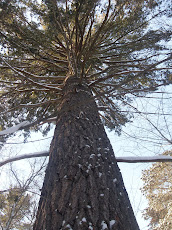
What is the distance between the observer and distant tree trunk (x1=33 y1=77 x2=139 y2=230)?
4.17ft

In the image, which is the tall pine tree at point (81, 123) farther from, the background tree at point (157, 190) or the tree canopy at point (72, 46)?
the background tree at point (157, 190)

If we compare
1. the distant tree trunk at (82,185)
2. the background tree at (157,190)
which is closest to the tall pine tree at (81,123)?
the distant tree trunk at (82,185)

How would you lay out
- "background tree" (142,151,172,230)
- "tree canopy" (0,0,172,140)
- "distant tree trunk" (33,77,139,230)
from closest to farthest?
"distant tree trunk" (33,77,139,230) < "tree canopy" (0,0,172,140) < "background tree" (142,151,172,230)

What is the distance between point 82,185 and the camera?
150 cm

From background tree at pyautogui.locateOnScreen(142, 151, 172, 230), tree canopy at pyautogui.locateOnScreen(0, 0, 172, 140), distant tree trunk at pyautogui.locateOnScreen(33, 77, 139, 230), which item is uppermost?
tree canopy at pyautogui.locateOnScreen(0, 0, 172, 140)

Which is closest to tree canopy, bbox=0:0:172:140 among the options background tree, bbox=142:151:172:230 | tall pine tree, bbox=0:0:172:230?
tall pine tree, bbox=0:0:172:230

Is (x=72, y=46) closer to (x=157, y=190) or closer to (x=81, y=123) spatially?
(x=81, y=123)

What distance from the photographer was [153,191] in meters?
7.63

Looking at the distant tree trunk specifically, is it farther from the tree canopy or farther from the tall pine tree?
the tree canopy

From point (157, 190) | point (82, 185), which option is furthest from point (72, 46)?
point (157, 190)

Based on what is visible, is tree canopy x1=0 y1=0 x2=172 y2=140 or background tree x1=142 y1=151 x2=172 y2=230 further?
background tree x1=142 y1=151 x2=172 y2=230

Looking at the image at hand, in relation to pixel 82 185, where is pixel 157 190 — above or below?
below

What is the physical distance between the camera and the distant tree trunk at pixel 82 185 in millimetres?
1271

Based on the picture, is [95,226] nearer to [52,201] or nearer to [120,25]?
[52,201]
